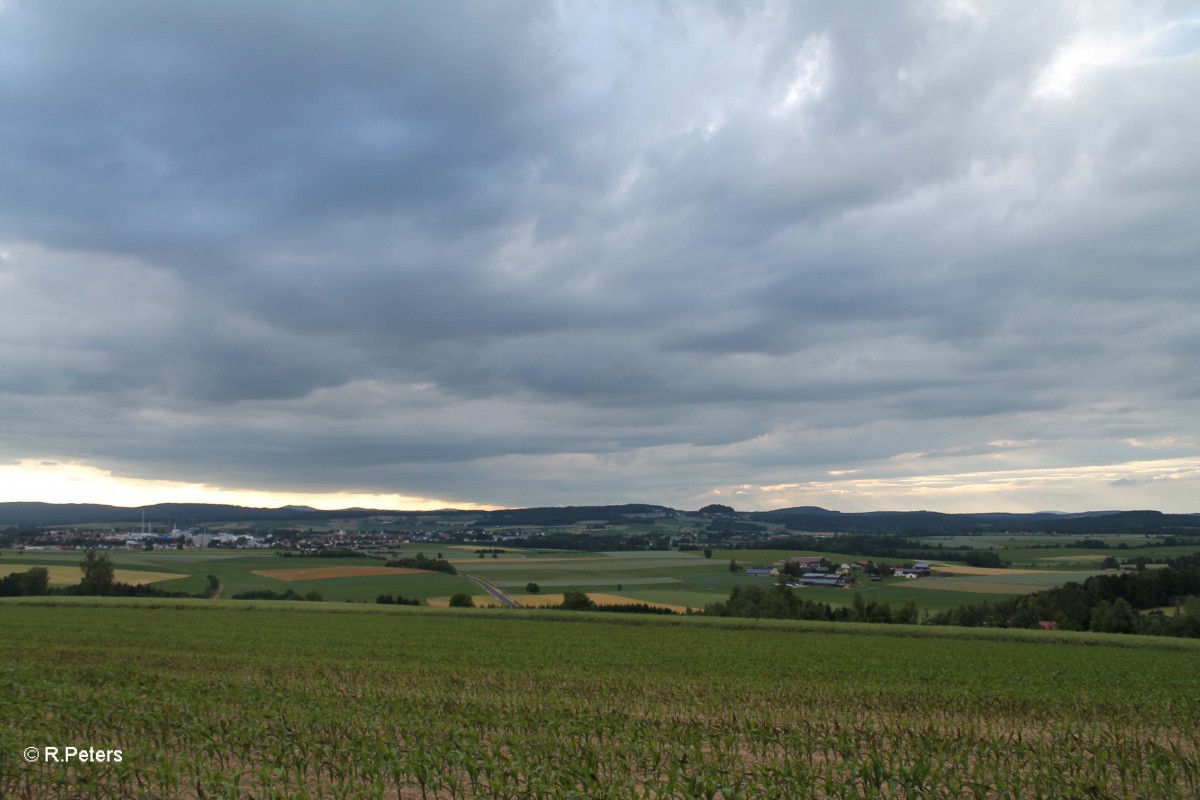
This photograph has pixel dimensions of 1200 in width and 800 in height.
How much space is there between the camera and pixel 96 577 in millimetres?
79125

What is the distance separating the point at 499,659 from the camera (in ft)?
90.1

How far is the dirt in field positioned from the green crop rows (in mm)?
56282

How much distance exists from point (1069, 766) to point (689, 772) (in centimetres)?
611

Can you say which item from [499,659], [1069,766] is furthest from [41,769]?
[499,659]

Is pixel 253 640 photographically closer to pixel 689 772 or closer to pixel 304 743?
pixel 304 743

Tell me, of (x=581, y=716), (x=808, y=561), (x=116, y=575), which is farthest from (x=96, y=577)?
(x=808, y=561)

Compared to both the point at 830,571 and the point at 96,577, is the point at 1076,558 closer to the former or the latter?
the point at 830,571

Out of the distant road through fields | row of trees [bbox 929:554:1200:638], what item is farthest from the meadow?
row of trees [bbox 929:554:1200:638]

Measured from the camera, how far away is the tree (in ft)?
250

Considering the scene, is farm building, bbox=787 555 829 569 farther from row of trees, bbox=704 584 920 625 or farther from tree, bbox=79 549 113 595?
tree, bbox=79 549 113 595

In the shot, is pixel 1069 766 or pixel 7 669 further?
pixel 7 669

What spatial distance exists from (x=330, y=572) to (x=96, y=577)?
26.3 m

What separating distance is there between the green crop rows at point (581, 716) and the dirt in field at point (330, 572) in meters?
56.3

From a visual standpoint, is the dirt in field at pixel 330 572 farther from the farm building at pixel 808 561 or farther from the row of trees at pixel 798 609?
the farm building at pixel 808 561
